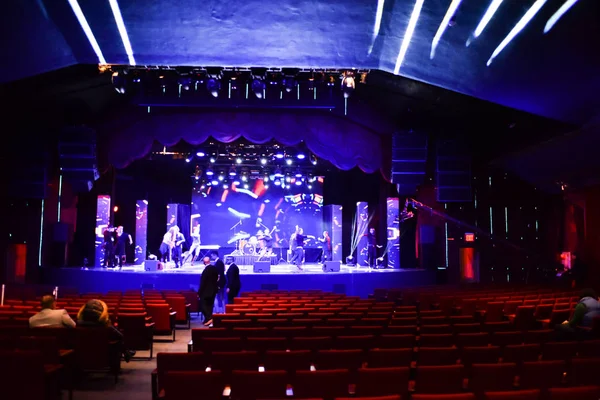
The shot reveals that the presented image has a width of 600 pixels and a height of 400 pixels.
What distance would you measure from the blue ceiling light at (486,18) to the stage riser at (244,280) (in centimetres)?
891

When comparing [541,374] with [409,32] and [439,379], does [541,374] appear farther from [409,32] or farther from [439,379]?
[409,32]

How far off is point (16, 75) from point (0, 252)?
8.38 meters

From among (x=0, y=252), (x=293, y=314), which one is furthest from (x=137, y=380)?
(x=0, y=252)

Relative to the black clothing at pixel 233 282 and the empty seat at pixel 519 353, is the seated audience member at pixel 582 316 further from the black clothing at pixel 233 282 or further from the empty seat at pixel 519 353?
the black clothing at pixel 233 282

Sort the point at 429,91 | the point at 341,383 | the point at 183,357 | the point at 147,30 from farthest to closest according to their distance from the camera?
the point at 429,91 < the point at 147,30 < the point at 183,357 < the point at 341,383

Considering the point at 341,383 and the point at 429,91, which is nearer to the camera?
the point at 341,383

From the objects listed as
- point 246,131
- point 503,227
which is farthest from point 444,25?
point 503,227

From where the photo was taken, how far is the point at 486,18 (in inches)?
320

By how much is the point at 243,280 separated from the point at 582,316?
1027cm

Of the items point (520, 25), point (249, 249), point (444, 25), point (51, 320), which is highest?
point (444, 25)

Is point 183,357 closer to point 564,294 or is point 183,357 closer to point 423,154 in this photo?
point 564,294

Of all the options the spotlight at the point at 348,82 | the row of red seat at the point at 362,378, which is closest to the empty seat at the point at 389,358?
the row of red seat at the point at 362,378

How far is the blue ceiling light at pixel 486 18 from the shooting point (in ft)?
25.2

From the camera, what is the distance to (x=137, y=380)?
6559 mm
